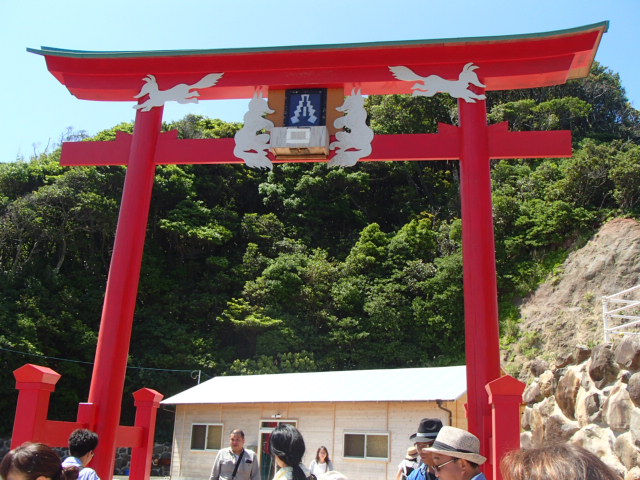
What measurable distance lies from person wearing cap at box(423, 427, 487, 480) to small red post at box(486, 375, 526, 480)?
2684 mm

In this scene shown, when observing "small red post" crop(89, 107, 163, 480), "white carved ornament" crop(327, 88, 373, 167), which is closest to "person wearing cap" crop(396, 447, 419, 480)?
"small red post" crop(89, 107, 163, 480)

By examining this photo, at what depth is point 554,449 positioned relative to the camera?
141cm

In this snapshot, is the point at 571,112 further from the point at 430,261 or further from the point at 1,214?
the point at 1,214

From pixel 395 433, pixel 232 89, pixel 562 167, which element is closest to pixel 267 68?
pixel 232 89

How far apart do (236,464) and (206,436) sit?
33.7 ft

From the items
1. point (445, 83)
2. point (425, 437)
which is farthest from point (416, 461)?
point (445, 83)

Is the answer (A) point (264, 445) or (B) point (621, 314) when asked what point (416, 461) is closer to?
(A) point (264, 445)

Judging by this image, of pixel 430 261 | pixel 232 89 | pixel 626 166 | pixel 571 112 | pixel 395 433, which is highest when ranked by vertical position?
pixel 571 112

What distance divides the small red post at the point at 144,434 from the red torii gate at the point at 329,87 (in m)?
0.56

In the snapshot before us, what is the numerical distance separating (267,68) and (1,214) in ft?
61.7

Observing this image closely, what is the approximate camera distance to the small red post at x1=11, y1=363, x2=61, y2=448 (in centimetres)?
564

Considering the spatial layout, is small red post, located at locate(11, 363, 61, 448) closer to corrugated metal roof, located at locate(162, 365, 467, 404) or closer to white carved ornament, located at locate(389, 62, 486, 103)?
white carved ornament, located at locate(389, 62, 486, 103)

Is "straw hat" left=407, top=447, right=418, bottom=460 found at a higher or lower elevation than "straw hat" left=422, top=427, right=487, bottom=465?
lower

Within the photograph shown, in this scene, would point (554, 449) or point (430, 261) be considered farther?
point (430, 261)
